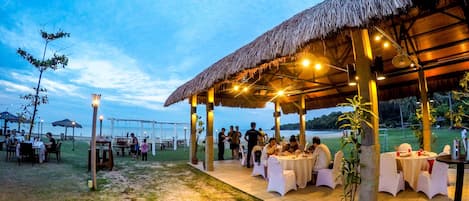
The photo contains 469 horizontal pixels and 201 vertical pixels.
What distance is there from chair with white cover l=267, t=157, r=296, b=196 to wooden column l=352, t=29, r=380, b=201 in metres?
1.67

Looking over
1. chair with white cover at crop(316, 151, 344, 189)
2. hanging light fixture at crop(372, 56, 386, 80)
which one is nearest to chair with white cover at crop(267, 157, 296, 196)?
chair with white cover at crop(316, 151, 344, 189)

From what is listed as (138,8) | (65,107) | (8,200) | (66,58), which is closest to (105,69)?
(138,8)

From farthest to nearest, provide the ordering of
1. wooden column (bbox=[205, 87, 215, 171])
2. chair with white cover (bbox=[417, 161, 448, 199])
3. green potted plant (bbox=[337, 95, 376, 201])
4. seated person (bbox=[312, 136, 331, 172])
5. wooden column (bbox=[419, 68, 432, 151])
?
wooden column (bbox=[205, 87, 215, 171]), wooden column (bbox=[419, 68, 432, 151]), seated person (bbox=[312, 136, 331, 172]), chair with white cover (bbox=[417, 161, 448, 199]), green potted plant (bbox=[337, 95, 376, 201])

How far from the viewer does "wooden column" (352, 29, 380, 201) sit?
3.40 meters

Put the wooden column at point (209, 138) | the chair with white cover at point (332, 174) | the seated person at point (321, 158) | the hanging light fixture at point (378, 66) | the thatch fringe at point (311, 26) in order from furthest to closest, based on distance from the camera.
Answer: the wooden column at point (209, 138) < the seated person at point (321, 158) < the chair with white cover at point (332, 174) < the hanging light fixture at point (378, 66) < the thatch fringe at point (311, 26)

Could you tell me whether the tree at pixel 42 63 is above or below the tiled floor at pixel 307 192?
above

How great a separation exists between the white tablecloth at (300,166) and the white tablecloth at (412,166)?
1.63 metres

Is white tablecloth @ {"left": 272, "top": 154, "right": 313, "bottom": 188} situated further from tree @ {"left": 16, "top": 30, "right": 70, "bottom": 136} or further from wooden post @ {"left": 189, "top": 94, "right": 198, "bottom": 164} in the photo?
tree @ {"left": 16, "top": 30, "right": 70, "bottom": 136}

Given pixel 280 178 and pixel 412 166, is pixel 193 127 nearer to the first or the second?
pixel 280 178

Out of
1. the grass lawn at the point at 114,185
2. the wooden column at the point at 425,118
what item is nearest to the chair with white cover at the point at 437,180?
the wooden column at the point at 425,118

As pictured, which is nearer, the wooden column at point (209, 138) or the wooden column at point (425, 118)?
the wooden column at point (425, 118)

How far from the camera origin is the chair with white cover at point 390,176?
4.64 meters

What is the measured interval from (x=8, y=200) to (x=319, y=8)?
5913 millimetres

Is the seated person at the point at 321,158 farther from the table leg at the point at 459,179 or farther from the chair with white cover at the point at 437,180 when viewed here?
the table leg at the point at 459,179
